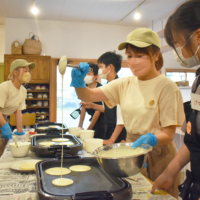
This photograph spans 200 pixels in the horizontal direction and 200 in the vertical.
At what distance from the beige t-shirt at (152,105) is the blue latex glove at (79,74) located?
347 mm

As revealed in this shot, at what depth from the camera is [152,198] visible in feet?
2.96

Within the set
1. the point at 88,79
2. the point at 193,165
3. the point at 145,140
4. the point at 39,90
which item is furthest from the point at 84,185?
the point at 39,90

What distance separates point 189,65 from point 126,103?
506mm

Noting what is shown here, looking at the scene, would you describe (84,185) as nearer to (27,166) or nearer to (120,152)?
(120,152)

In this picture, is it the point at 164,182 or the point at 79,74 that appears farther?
the point at 79,74

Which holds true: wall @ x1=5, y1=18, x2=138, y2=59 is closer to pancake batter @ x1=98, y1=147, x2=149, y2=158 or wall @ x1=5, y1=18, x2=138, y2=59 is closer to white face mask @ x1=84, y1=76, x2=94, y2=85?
white face mask @ x1=84, y1=76, x2=94, y2=85

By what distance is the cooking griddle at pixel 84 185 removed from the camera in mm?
760

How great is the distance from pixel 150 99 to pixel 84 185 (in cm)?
65

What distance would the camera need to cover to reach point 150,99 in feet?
4.35

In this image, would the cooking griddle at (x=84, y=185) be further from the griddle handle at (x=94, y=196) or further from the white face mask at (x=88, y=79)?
the white face mask at (x=88, y=79)

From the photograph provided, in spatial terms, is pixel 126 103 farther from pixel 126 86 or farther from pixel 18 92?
pixel 18 92

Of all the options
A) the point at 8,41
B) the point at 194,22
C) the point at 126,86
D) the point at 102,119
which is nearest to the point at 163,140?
the point at 126,86

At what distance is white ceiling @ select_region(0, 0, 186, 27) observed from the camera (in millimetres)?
4992

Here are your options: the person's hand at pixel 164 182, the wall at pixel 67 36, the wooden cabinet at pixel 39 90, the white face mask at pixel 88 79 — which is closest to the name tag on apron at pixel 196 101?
the person's hand at pixel 164 182
